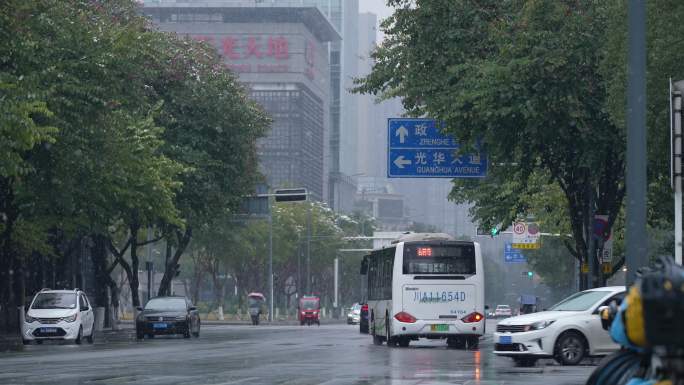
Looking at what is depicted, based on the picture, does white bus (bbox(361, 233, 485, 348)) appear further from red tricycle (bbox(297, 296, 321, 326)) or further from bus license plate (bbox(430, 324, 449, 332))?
red tricycle (bbox(297, 296, 321, 326))

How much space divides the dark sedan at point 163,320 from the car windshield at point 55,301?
18.2ft

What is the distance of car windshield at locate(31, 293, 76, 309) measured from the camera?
40938 millimetres

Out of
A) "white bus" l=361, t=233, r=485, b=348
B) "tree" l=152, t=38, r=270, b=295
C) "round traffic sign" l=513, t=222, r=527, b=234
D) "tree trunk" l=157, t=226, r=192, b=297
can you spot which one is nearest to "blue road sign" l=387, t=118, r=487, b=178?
"white bus" l=361, t=233, r=485, b=348

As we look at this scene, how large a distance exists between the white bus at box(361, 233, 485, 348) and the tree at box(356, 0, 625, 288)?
3.00 m

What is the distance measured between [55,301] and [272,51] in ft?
473

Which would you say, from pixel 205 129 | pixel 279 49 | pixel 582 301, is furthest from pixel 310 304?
pixel 279 49

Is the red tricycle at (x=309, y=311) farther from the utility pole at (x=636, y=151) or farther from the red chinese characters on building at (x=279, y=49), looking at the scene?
the red chinese characters on building at (x=279, y=49)

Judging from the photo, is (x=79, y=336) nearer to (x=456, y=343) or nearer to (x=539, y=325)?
(x=456, y=343)

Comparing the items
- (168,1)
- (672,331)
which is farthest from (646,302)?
(168,1)

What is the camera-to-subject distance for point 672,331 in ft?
22.1

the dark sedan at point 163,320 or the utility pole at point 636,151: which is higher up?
the utility pole at point 636,151

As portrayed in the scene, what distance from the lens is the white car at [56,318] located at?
39.8 meters

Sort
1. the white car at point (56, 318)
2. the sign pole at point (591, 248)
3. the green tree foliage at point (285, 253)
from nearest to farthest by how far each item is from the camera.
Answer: the sign pole at point (591, 248) < the white car at point (56, 318) < the green tree foliage at point (285, 253)

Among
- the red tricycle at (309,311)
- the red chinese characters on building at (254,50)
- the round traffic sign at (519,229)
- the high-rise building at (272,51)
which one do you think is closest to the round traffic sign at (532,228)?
the round traffic sign at (519,229)
